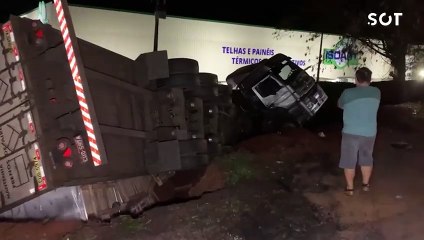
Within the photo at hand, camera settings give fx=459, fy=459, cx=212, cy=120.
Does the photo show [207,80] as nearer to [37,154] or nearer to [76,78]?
[76,78]

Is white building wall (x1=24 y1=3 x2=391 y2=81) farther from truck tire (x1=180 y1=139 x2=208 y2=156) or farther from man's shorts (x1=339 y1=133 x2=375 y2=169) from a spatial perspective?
man's shorts (x1=339 y1=133 x2=375 y2=169)

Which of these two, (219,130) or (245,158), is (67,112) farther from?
(219,130)

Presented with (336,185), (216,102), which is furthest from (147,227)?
(216,102)

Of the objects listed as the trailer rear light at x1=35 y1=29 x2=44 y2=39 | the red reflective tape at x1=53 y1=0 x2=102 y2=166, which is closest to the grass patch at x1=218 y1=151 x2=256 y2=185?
the red reflective tape at x1=53 y1=0 x2=102 y2=166

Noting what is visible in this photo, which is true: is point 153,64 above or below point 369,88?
above

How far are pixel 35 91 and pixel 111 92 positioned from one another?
1.26m

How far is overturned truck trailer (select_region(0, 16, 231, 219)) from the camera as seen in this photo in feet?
16.8

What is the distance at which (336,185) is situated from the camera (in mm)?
6824

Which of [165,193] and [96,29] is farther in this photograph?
[96,29]

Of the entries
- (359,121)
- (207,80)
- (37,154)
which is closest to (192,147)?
(207,80)

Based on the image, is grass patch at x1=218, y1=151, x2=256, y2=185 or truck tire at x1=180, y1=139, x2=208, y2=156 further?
truck tire at x1=180, y1=139, x2=208, y2=156

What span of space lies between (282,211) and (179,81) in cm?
273

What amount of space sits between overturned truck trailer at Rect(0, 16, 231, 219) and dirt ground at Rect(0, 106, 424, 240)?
0.53 metres

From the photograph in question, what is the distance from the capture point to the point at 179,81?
7.36 m
